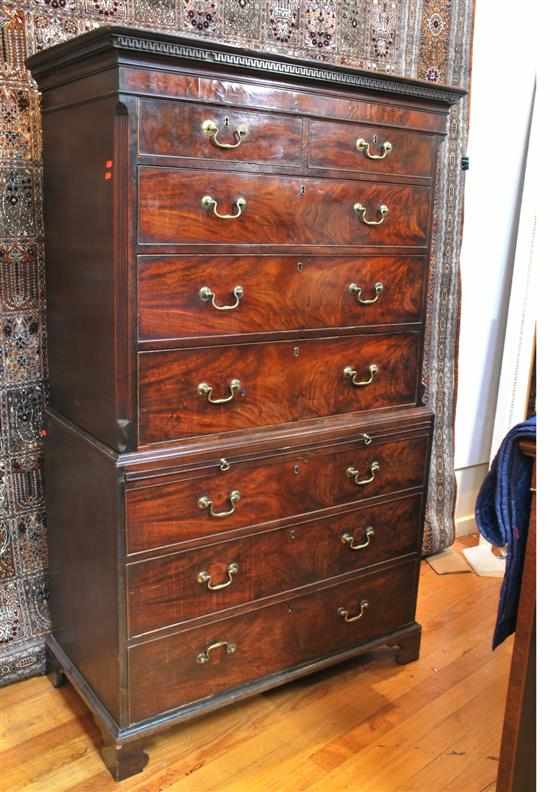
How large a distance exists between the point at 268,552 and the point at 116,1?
1436 millimetres

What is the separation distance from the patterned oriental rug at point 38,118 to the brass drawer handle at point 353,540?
827 millimetres

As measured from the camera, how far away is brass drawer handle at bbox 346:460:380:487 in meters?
2.05

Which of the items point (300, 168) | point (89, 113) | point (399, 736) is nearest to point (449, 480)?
point (399, 736)

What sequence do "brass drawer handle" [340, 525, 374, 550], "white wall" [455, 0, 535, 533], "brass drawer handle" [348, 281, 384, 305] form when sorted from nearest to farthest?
"brass drawer handle" [348, 281, 384, 305], "brass drawer handle" [340, 525, 374, 550], "white wall" [455, 0, 535, 533]

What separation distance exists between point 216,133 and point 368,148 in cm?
44

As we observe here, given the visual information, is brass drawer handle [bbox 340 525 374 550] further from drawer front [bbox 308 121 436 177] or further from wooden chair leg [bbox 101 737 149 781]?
drawer front [bbox 308 121 436 177]

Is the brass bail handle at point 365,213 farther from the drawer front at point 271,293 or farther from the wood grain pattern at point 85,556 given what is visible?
the wood grain pattern at point 85,556

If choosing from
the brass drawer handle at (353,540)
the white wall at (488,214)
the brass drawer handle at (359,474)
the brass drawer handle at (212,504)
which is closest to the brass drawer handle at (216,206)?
the brass drawer handle at (212,504)

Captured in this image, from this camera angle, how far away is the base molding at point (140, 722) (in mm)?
1812

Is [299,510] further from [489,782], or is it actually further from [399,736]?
[489,782]

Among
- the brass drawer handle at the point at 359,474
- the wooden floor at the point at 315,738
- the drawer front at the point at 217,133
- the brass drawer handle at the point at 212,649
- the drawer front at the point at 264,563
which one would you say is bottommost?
the wooden floor at the point at 315,738

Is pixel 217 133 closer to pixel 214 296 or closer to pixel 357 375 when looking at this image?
pixel 214 296

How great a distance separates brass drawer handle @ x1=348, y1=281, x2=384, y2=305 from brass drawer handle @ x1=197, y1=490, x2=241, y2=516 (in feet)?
1.87

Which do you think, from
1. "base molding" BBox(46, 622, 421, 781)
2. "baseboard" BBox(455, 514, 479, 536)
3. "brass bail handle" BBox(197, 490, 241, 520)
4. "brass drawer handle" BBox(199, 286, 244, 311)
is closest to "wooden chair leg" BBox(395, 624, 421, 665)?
"base molding" BBox(46, 622, 421, 781)
